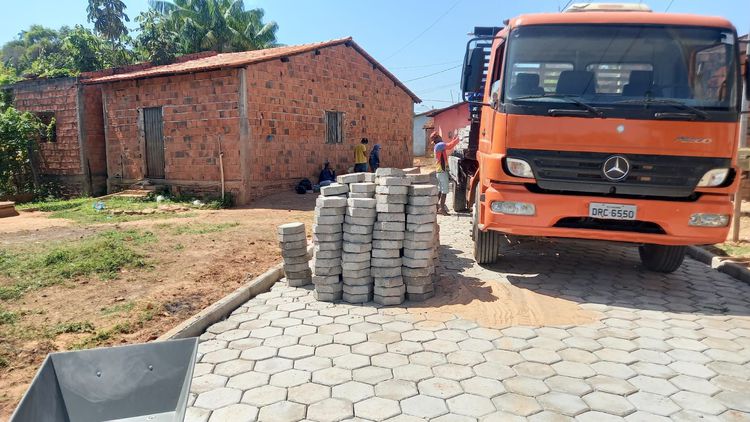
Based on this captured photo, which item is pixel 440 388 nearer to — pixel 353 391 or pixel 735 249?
pixel 353 391

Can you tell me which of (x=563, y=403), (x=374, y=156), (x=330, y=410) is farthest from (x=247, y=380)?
(x=374, y=156)

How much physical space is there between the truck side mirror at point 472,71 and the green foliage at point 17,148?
1564 centimetres

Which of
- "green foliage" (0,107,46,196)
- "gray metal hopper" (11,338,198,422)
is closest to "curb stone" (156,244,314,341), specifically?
"gray metal hopper" (11,338,198,422)

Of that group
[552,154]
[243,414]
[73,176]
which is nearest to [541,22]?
[552,154]

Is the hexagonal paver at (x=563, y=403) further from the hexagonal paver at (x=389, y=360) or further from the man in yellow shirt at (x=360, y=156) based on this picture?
the man in yellow shirt at (x=360, y=156)

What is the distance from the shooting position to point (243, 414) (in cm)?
274

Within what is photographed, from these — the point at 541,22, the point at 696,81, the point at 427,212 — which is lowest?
the point at 427,212

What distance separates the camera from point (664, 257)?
5535 millimetres

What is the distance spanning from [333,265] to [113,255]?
11.0 feet

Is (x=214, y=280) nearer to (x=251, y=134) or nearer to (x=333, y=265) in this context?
(x=333, y=265)

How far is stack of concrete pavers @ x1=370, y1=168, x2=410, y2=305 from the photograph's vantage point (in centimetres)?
452

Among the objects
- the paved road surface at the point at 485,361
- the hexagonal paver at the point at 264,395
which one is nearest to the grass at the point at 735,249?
the paved road surface at the point at 485,361

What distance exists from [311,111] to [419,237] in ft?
34.7

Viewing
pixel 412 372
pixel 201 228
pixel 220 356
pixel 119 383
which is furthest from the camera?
pixel 201 228
